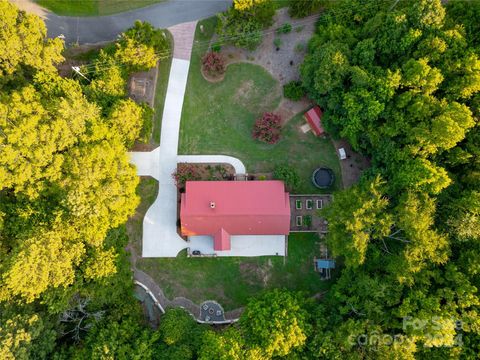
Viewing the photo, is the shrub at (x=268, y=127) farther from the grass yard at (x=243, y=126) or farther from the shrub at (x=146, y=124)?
the shrub at (x=146, y=124)

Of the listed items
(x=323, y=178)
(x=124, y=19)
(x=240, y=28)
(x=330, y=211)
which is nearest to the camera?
(x=330, y=211)

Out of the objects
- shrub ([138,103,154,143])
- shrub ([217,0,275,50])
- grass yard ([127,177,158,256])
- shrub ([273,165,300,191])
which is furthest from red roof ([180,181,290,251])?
shrub ([217,0,275,50])

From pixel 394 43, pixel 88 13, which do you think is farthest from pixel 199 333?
pixel 88 13

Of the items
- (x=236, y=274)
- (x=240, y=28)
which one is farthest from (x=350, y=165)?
(x=240, y=28)

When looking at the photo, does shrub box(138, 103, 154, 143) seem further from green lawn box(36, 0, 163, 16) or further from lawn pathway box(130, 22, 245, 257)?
green lawn box(36, 0, 163, 16)

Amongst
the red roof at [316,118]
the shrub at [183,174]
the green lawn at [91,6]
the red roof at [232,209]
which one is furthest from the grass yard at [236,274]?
the green lawn at [91,6]

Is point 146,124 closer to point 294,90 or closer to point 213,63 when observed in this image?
point 213,63

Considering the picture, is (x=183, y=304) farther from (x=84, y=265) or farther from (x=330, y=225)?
(x=330, y=225)
